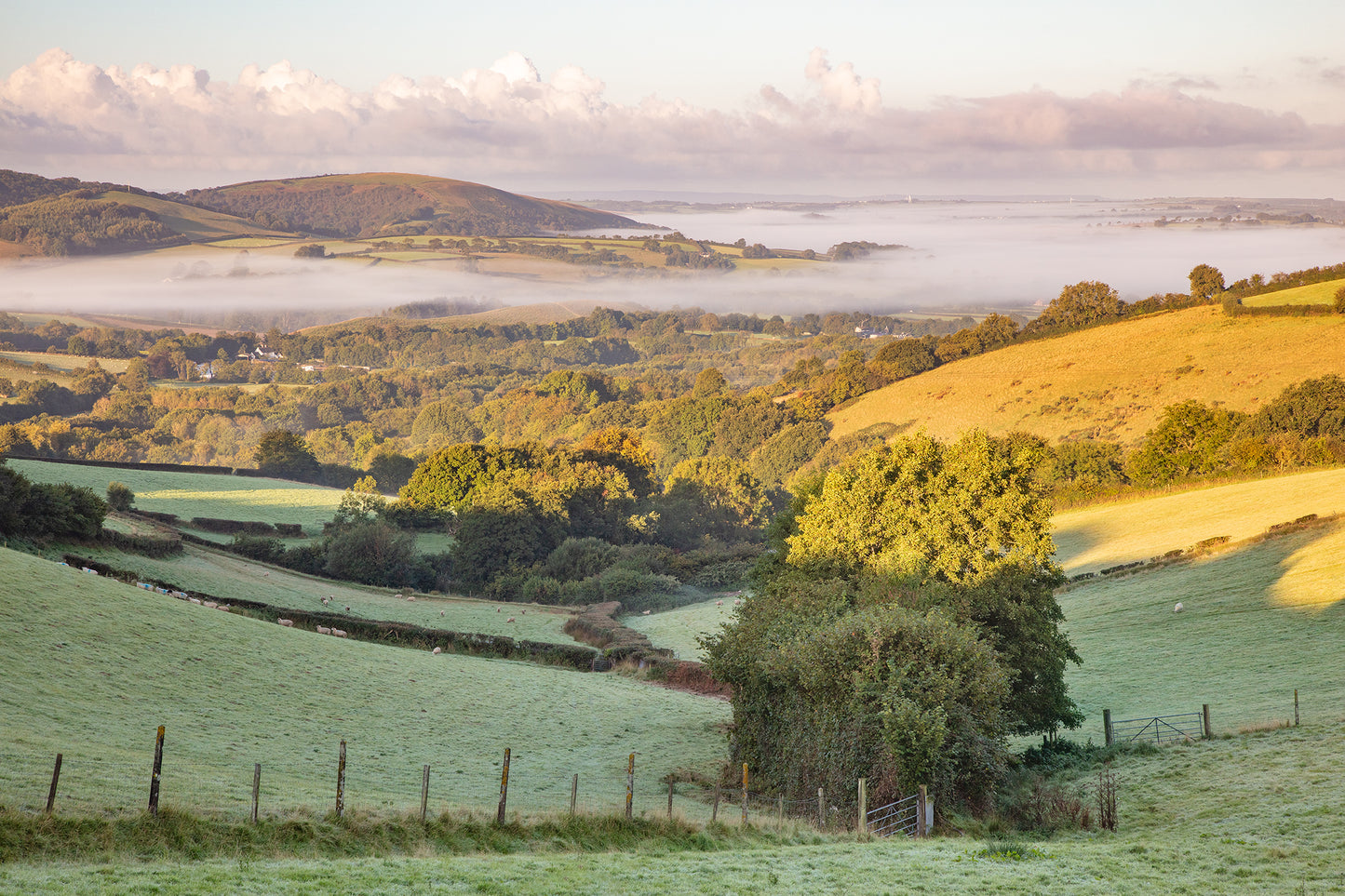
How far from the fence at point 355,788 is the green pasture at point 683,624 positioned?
20543 mm

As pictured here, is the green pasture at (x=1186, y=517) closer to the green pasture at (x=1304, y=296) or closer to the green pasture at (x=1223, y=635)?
the green pasture at (x=1223, y=635)

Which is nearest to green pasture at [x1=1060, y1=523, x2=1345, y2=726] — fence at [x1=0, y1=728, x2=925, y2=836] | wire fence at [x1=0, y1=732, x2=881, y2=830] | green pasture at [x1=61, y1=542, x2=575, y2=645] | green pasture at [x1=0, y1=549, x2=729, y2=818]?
wire fence at [x1=0, y1=732, x2=881, y2=830]

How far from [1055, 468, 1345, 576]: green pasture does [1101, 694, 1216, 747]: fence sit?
2545 centimetres

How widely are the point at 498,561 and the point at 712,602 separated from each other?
1893 cm

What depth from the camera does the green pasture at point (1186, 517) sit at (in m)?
51.3

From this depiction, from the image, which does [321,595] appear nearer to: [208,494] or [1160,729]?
[208,494]

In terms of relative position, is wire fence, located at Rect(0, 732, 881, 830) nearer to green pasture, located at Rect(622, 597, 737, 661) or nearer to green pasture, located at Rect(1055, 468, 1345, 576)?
→ green pasture, located at Rect(622, 597, 737, 661)

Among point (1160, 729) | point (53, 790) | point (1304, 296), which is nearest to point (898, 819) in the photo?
point (1160, 729)

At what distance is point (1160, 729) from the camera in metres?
26.3

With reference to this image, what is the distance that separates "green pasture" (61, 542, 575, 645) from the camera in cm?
4534

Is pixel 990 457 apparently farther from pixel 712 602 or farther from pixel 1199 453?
pixel 1199 453

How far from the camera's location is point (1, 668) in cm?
2202

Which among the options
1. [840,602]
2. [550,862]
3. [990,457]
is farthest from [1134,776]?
[550,862]

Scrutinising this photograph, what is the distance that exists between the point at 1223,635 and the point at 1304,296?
98704 millimetres
